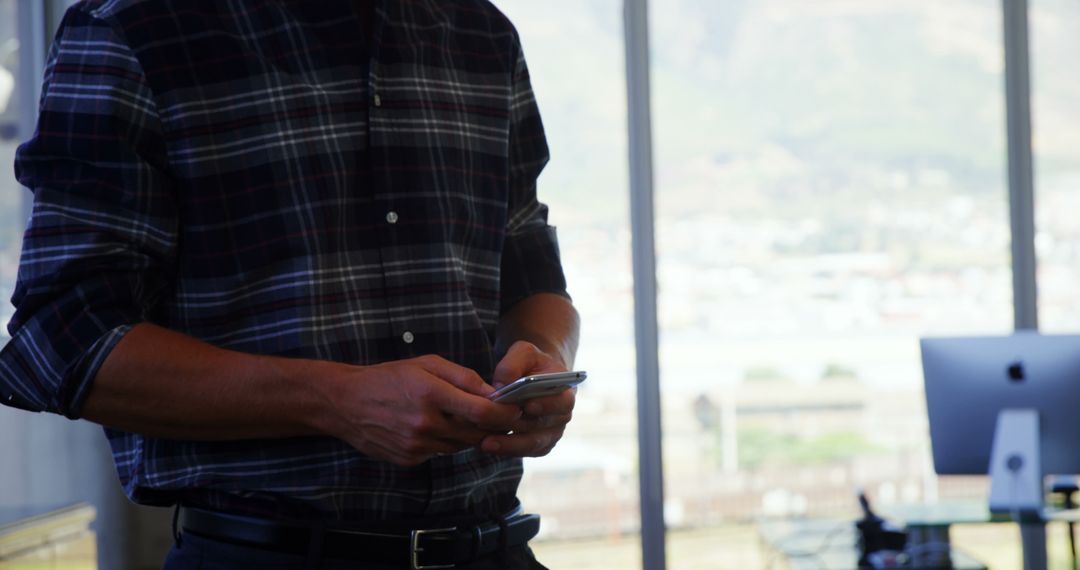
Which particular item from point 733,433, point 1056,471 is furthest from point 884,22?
point 1056,471

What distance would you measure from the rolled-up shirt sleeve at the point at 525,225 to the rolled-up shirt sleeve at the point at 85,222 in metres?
0.45

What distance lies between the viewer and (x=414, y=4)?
134 centimetres

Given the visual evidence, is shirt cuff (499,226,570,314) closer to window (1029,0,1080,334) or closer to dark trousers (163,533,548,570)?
dark trousers (163,533,548,570)

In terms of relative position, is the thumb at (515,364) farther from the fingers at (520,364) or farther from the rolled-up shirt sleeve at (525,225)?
the rolled-up shirt sleeve at (525,225)

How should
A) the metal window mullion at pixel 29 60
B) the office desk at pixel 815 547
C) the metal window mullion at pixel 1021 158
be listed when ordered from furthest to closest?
1. the metal window mullion at pixel 1021 158
2. the metal window mullion at pixel 29 60
3. the office desk at pixel 815 547

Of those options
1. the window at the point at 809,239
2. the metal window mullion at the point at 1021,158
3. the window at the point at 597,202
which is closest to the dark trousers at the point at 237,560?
the window at the point at 597,202

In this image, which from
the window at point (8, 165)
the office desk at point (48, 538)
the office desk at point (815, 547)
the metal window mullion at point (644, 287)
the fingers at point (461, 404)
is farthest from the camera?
the metal window mullion at point (644, 287)

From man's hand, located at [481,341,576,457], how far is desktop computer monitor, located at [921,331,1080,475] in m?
2.40

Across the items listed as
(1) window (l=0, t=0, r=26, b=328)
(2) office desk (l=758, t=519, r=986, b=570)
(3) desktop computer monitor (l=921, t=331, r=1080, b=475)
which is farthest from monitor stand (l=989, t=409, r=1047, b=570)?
(1) window (l=0, t=0, r=26, b=328)

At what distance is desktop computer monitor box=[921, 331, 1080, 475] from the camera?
324 cm

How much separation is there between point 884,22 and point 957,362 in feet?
6.82

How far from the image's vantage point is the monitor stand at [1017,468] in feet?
10.5

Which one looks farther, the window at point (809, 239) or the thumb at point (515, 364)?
the window at point (809, 239)

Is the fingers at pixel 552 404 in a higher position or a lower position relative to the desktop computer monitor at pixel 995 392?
higher
